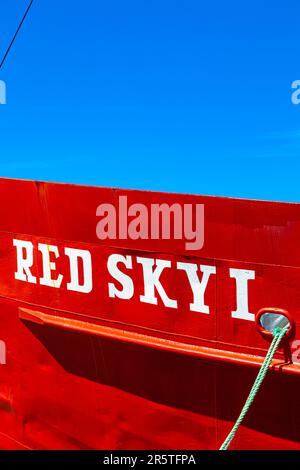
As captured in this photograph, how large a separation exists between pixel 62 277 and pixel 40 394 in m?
0.93

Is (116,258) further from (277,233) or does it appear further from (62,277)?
(277,233)

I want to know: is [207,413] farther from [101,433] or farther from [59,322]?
[59,322]

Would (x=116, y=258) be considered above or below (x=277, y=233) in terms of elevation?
below

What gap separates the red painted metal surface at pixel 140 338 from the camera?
103 inches

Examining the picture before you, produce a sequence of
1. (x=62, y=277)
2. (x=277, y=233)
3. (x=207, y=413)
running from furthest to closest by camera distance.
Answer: (x=62, y=277)
(x=207, y=413)
(x=277, y=233)

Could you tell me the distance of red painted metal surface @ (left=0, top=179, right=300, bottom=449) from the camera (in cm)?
262

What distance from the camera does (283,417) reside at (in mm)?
2641

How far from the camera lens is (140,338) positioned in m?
2.98

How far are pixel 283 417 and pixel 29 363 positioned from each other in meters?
1.82

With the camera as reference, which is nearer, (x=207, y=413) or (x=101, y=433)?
(x=207, y=413)
